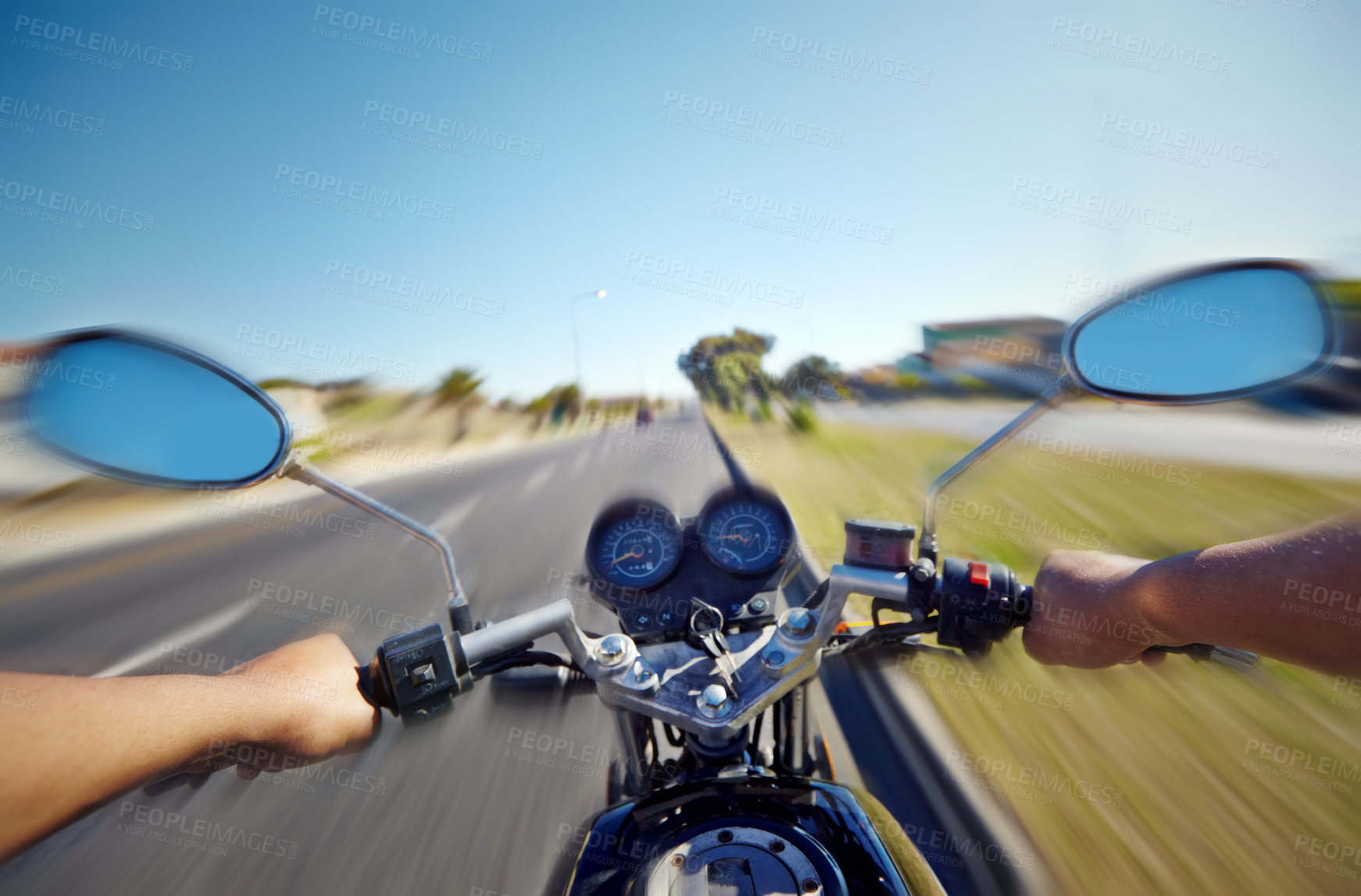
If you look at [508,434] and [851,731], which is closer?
[851,731]

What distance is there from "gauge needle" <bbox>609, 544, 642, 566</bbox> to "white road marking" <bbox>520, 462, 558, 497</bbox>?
10149mm

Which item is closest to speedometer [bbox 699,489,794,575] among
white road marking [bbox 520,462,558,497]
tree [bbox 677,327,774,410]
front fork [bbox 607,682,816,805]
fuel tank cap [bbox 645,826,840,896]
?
front fork [bbox 607,682,816,805]

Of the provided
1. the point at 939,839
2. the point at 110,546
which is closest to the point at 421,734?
the point at 939,839

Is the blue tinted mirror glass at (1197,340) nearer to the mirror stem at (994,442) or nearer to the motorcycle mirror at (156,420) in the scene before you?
the mirror stem at (994,442)

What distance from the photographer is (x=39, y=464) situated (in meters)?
11.6

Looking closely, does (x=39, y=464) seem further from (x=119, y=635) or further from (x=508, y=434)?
(x=508, y=434)

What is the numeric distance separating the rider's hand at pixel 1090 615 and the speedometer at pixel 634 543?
0.91 meters

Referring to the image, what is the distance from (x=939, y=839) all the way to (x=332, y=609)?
17.7 feet

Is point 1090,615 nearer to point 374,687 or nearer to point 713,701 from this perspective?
point 713,701

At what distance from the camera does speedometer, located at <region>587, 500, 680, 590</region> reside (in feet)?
5.65

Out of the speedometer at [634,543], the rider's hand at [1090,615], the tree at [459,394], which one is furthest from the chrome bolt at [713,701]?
the tree at [459,394]

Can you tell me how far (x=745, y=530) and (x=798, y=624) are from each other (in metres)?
0.59

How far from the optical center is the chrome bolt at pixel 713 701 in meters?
1.15

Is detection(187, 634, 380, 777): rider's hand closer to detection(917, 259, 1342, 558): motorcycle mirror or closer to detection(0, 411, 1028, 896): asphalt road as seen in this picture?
detection(0, 411, 1028, 896): asphalt road
